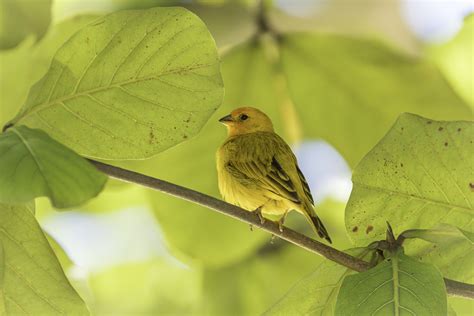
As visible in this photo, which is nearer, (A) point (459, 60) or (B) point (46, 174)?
(B) point (46, 174)

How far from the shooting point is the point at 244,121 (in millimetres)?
2479

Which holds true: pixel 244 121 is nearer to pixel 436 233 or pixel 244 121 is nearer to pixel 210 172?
pixel 210 172

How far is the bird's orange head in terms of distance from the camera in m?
2.46

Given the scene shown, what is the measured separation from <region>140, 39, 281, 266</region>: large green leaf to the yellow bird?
39 cm

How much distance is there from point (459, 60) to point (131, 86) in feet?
6.29

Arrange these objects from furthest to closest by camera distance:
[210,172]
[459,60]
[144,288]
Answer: [144,288] → [459,60] → [210,172]

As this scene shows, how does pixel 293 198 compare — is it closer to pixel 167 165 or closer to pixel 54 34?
pixel 167 165

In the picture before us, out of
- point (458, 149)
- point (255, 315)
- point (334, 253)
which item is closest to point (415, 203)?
point (458, 149)

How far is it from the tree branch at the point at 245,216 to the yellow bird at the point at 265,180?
0.45 meters

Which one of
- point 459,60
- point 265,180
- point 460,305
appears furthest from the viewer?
point 459,60

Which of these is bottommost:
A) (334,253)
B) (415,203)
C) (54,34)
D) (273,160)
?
(334,253)

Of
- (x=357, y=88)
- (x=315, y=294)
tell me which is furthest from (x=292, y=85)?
(x=315, y=294)

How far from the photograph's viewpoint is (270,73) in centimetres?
257

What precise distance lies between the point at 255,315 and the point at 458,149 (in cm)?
179
